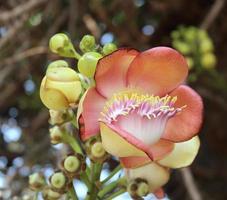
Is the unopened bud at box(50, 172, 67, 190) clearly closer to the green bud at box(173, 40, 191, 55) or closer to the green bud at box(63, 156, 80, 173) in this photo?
the green bud at box(63, 156, 80, 173)

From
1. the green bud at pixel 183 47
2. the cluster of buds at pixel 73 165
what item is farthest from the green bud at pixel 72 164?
the green bud at pixel 183 47

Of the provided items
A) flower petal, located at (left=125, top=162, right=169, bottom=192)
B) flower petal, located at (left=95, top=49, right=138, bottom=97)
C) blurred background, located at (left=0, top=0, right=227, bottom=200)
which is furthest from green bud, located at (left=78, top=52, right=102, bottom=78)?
blurred background, located at (left=0, top=0, right=227, bottom=200)

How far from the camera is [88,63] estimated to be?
67 cm

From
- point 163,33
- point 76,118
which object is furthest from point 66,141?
point 163,33

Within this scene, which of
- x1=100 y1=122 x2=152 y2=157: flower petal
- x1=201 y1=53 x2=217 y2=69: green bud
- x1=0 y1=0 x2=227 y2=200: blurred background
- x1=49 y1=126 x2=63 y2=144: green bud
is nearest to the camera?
x1=100 y1=122 x2=152 y2=157: flower petal

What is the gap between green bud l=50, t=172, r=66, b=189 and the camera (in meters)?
0.68

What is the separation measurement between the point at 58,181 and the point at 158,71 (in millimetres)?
154

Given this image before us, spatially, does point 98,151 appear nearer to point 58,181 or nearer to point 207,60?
point 58,181

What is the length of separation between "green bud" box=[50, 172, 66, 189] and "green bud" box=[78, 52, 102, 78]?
0.10 metres

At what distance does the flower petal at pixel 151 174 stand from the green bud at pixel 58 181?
75mm

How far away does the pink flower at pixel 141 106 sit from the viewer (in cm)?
65

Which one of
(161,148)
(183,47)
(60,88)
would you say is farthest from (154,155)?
(183,47)

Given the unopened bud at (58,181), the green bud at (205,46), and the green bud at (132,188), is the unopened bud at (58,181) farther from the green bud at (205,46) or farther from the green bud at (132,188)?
the green bud at (205,46)

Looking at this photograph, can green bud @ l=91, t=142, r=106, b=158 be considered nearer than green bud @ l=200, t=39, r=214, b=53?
Yes
